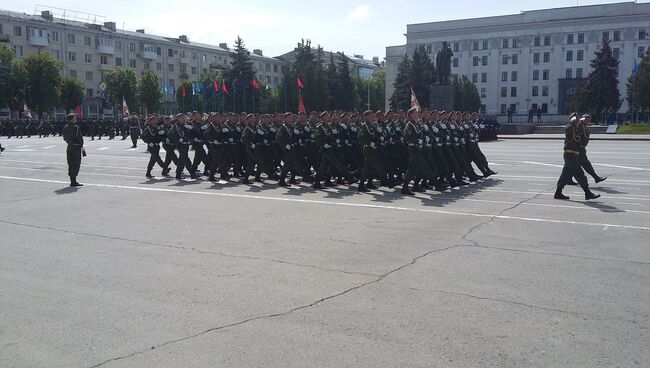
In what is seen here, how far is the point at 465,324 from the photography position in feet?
16.8

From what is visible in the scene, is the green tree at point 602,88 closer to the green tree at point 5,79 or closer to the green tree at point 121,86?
the green tree at point 121,86

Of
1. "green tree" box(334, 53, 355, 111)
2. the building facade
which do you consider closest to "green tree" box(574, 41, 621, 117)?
"green tree" box(334, 53, 355, 111)

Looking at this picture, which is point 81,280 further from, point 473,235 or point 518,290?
point 473,235

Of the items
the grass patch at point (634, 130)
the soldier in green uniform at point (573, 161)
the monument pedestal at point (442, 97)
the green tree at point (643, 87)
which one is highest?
the green tree at point (643, 87)

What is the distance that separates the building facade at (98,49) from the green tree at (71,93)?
8.25 m

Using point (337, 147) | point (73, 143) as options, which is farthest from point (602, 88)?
point (73, 143)

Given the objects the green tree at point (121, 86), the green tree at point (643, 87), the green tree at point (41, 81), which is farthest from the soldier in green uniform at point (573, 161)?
the green tree at point (121, 86)

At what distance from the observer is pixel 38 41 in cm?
7838

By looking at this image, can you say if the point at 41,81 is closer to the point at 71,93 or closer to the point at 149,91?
the point at 71,93

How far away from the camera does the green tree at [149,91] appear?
257ft

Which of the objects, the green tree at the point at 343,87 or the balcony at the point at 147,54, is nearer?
the green tree at the point at 343,87

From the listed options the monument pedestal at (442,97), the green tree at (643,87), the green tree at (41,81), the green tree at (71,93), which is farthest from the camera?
the green tree at (71,93)

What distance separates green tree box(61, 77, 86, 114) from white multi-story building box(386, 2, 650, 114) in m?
58.7

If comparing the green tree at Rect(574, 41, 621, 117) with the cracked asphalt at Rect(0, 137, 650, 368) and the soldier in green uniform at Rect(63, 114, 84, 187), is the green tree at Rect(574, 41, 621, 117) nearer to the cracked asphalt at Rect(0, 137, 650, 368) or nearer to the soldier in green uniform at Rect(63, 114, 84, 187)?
the cracked asphalt at Rect(0, 137, 650, 368)
